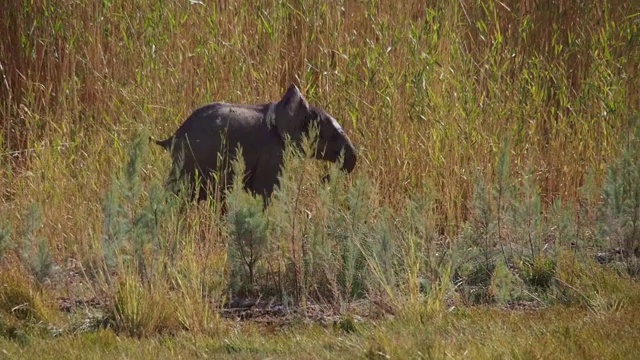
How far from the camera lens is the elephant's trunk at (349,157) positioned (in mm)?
7988

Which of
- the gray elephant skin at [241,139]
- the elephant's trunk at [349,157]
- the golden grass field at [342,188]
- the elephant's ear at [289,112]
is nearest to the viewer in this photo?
the golden grass field at [342,188]

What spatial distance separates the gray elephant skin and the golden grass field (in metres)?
0.26

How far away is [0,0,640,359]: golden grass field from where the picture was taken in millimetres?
5762

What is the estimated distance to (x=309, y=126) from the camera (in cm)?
730

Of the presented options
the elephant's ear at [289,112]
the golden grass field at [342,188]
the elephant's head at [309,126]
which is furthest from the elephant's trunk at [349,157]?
the elephant's ear at [289,112]

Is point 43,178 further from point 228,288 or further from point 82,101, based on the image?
point 228,288

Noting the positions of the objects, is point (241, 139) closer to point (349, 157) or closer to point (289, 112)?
point (289, 112)

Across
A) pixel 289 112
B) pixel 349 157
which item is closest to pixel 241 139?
pixel 289 112

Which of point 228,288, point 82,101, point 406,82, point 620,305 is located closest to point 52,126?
point 82,101

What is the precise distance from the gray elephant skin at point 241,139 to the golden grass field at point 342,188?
26 cm

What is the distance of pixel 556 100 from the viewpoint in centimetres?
934

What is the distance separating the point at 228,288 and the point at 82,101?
352 cm

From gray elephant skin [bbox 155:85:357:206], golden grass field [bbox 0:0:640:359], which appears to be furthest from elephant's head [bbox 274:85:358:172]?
golden grass field [bbox 0:0:640:359]

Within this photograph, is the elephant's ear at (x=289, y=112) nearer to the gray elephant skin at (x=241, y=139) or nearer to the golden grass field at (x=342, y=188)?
the gray elephant skin at (x=241, y=139)
